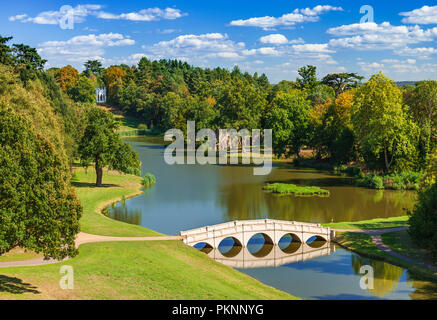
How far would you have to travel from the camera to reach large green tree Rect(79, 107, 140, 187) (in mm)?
64188

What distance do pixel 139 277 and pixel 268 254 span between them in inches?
580

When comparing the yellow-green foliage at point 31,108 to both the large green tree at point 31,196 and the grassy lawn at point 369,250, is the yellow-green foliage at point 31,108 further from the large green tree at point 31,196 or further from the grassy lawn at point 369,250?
the grassy lawn at point 369,250

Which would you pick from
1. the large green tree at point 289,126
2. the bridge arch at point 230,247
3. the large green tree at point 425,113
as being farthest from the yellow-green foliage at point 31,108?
the large green tree at point 425,113

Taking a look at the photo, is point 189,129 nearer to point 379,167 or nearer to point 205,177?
point 205,177

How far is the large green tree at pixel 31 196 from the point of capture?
24.2 meters

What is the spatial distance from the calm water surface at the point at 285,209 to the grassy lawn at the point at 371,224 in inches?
115

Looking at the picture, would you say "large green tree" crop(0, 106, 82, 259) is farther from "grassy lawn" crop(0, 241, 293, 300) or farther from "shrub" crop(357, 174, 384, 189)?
"shrub" crop(357, 174, 384, 189)

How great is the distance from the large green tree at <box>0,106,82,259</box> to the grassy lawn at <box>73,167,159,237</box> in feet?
51.6

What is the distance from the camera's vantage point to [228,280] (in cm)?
3366

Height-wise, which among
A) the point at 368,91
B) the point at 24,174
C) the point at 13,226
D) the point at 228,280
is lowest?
Result: the point at 228,280

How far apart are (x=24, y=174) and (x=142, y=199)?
37395 mm

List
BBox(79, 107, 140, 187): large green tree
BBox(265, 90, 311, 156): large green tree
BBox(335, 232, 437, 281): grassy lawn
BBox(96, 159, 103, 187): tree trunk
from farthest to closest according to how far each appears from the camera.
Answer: BBox(265, 90, 311, 156): large green tree, BBox(96, 159, 103, 187): tree trunk, BBox(79, 107, 140, 187): large green tree, BBox(335, 232, 437, 281): grassy lawn

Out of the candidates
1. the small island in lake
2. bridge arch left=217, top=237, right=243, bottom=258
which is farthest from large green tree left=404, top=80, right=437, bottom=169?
bridge arch left=217, top=237, right=243, bottom=258
